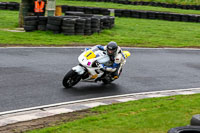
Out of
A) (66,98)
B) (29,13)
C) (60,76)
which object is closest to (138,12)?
(29,13)

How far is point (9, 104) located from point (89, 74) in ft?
8.80

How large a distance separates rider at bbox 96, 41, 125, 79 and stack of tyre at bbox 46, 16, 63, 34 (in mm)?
8425

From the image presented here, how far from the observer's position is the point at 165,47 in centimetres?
1980

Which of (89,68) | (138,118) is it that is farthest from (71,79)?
(138,118)

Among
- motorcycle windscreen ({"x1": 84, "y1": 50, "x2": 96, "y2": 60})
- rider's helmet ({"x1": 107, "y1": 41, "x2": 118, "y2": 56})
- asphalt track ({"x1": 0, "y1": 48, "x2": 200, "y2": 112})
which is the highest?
rider's helmet ({"x1": 107, "y1": 41, "x2": 118, "y2": 56})

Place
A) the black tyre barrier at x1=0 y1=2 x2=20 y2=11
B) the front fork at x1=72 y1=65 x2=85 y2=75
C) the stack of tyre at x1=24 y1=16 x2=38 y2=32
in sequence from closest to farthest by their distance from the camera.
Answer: the front fork at x1=72 y1=65 x2=85 y2=75, the stack of tyre at x1=24 y1=16 x2=38 y2=32, the black tyre barrier at x1=0 y1=2 x2=20 y2=11

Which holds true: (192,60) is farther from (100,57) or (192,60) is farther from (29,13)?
(29,13)

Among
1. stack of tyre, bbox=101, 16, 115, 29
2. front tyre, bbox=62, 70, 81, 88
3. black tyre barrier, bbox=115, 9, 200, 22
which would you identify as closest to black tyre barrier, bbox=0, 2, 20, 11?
black tyre barrier, bbox=115, 9, 200, 22

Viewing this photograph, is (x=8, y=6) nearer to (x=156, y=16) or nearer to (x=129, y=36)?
(x=156, y=16)

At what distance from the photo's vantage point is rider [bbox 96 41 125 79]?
11.1 metres

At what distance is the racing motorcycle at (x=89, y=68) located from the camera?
10930 millimetres

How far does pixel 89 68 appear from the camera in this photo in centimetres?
1099

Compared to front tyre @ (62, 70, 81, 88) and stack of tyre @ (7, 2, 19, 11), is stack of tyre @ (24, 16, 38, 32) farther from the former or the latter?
stack of tyre @ (7, 2, 19, 11)

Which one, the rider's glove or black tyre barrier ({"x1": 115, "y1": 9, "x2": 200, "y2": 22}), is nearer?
the rider's glove
